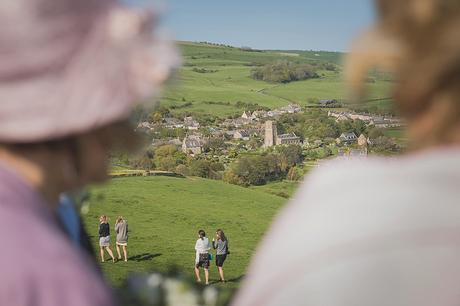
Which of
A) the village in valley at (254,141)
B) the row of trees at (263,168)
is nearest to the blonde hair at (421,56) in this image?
the village in valley at (254,141)

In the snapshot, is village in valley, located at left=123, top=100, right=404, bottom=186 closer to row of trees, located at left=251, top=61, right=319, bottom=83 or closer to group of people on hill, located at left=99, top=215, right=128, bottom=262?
row of trees, located at left=251, top=61, right=319, bottom=83

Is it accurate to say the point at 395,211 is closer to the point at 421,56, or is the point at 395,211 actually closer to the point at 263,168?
the point at 421,56

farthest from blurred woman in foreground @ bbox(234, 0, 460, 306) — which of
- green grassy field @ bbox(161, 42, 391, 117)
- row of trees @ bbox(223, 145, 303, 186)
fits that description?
green grassy field @ bbox(161, 42, 391, 117)

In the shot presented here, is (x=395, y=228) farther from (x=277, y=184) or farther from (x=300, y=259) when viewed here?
(x=277, y=184)

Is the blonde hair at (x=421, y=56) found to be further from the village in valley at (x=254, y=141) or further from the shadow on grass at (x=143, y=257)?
the village in valley at (x=254, y=141)

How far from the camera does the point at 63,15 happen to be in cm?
132

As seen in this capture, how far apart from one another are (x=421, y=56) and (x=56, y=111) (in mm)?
577

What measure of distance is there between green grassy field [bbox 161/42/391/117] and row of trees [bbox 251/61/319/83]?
82 centimetres

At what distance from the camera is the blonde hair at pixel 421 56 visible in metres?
1.04

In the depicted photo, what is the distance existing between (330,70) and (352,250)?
279ft

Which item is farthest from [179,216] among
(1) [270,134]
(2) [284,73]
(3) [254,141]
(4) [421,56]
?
A: (2) [284,73]

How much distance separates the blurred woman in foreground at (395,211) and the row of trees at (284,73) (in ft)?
258

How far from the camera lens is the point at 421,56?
1.06 meters

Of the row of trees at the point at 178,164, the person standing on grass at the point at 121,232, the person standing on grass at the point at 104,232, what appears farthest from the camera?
the row of trees at the point at 178,164
